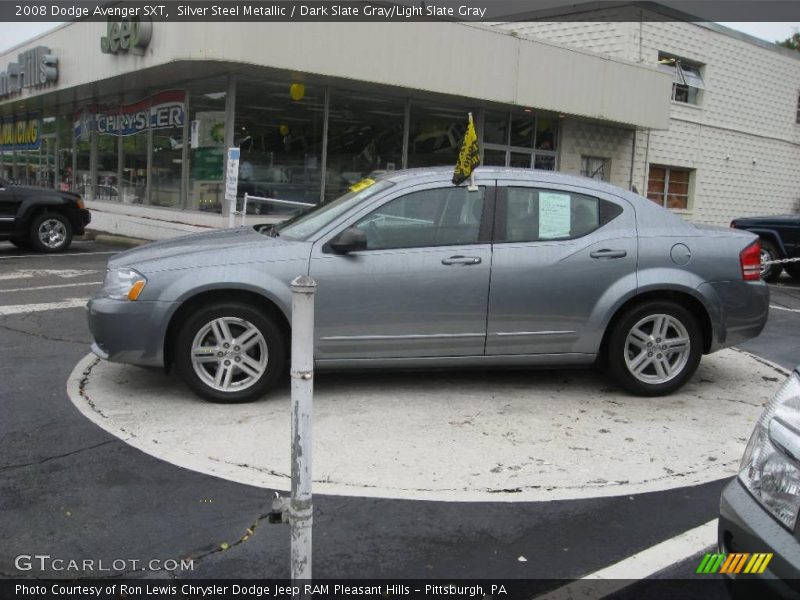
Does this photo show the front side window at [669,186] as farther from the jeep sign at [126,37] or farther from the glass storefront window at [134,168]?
the jeep sign at [126,37]

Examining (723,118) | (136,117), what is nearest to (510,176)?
(136,117)

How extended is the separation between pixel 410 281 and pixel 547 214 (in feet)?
3.86

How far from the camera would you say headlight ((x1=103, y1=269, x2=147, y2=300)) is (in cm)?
499

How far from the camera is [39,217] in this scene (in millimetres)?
13312

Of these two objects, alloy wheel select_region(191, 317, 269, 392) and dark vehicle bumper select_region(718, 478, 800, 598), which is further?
alloy wheel select_region(191, 317, 269, 392)

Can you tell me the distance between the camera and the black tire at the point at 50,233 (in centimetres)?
1333

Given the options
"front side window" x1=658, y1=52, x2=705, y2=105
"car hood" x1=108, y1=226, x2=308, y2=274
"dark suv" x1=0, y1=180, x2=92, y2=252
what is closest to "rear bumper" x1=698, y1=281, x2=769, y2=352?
"car hood" x1=108, y1=226, x2=308, y2=274

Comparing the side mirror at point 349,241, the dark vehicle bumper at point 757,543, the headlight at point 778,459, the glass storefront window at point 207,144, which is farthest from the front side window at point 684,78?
the dark vehicle bumper at point 757,543

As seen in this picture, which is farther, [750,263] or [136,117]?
[136,117]

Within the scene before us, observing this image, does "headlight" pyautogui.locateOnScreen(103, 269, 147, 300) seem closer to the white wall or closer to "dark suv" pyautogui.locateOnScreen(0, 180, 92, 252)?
"dark suv" pyautogui.locateOnScreen(0, 180, 92, 252)

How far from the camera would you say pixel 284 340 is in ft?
17.0

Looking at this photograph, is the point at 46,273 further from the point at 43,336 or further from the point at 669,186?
the point at 669,186

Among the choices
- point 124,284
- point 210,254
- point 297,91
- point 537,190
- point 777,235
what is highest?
point 297,91

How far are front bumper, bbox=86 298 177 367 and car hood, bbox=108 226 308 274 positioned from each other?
0.27 metres
